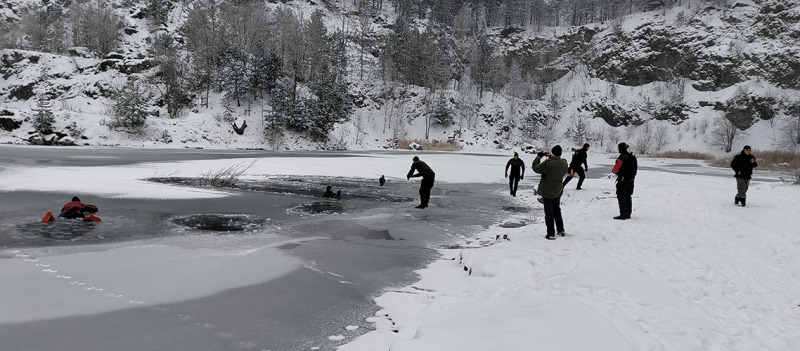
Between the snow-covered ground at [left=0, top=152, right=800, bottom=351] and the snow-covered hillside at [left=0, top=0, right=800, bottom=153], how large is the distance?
38.0m

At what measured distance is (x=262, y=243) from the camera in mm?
7723

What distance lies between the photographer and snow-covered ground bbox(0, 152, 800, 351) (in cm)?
374

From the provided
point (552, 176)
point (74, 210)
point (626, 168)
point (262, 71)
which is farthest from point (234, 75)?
point (552, 176)

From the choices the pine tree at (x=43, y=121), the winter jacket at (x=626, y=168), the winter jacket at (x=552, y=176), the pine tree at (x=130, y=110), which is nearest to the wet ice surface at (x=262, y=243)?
the winter jacket at (x=552, y=176)

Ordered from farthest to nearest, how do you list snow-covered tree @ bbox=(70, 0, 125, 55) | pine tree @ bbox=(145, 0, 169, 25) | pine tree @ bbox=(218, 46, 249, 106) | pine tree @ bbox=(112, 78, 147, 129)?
pine tree @ bbox=(145, 0, 169, 25) < snow-covered tree @ bbox=(70, 0, 125, 55) < pine tree @ bbox=(218, 46, 249, 106) < pine tree @ bbox=(112, 78, 147, 129)

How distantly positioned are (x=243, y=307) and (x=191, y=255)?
2487 millimetres

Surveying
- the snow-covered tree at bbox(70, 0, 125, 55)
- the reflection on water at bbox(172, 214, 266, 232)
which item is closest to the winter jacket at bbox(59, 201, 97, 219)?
the reflection on water at bbox(172, 214, 266, 232)

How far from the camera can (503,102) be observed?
74.0 m

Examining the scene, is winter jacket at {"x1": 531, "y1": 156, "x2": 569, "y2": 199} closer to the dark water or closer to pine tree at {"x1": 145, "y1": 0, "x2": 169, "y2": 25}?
the dark water

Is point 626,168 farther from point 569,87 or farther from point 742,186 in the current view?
point 569,87

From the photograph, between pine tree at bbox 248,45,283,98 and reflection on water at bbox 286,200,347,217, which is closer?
reflection on water at bbox 286,200,347,217

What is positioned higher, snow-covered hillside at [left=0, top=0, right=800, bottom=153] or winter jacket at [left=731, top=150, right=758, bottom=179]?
snow-covered hillside at [left=0, top=0, right=800, bottom=153]

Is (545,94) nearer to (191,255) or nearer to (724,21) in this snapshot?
(724,21)

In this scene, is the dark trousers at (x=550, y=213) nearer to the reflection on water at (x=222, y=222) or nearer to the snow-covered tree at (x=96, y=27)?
the reflection on water at (x=222, y=222)
